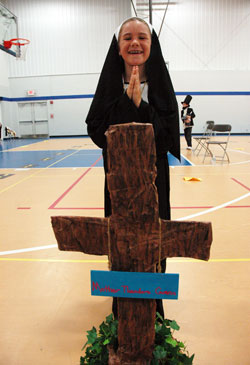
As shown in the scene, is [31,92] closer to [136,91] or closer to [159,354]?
[136,91]

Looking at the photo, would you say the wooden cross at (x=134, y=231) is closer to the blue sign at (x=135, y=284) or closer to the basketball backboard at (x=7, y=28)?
the blue sign at (x=135, y=284)

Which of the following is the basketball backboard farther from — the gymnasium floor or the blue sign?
the blue sign

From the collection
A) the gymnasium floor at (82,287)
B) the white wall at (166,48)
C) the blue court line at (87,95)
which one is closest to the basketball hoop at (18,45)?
the white wall at (166,48)

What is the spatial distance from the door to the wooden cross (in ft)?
62.2

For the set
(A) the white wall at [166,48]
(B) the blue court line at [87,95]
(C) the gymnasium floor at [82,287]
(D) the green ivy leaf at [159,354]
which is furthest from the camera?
(B) the blue court line at [87,95]

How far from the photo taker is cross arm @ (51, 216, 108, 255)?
38.6 inches

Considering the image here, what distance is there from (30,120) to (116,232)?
19.5 m

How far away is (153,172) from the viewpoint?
90cm

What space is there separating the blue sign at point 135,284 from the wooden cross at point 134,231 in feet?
0.10

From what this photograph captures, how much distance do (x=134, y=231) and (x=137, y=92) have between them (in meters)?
0.56

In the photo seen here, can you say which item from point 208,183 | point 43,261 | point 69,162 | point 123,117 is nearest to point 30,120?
point 69,162

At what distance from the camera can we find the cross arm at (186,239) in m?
0.95

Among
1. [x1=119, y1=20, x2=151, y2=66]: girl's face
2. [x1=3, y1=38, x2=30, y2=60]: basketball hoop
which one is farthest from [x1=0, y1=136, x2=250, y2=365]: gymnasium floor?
[x1=3, y1=38, x2=30, y2=60]: basketball hoop

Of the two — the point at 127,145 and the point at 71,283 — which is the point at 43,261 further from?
the point at 127,145
